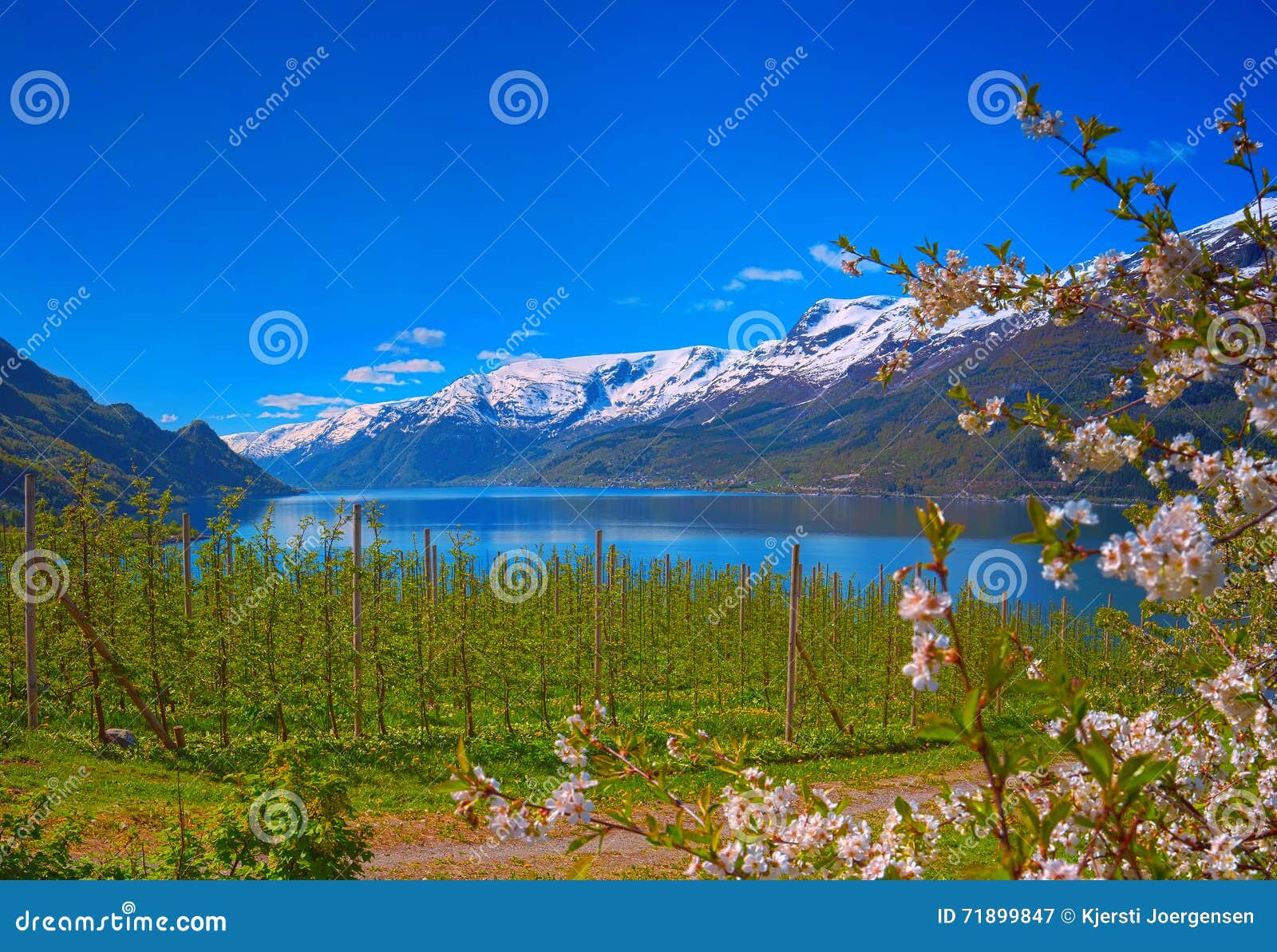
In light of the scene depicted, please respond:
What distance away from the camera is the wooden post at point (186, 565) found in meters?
10.9

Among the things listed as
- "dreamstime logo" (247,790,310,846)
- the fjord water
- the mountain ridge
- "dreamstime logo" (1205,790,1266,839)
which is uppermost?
the mountain ridge

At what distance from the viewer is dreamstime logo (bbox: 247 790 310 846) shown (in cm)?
450

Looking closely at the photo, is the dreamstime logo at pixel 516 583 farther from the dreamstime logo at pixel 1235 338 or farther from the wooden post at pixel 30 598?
the dreamstime logo at pixel 1235 338

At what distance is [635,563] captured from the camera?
46750 mm

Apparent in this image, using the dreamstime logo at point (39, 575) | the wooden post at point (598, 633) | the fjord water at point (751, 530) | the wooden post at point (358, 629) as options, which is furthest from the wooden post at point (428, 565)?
the dreamstime logo at point (39, 575)

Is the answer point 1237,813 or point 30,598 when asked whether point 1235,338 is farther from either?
point 30,598

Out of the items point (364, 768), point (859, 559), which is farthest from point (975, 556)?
point (364, 768)

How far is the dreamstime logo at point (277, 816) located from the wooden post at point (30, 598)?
765cm

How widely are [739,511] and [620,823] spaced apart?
356 feet

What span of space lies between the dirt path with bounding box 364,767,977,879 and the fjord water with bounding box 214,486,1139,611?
812 cm

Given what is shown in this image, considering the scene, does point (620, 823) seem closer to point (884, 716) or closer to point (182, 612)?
point (182, 612)

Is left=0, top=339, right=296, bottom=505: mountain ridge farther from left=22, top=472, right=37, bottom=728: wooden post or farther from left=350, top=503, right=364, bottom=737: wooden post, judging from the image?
left=350, top=503, right=364, bottom=737: wooden post

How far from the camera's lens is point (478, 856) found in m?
7.66

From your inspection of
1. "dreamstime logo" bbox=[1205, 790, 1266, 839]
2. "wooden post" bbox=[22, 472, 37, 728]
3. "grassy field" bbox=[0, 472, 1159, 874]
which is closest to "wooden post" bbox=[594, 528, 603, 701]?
"grassy field" bbox=[0, 472, 1159, 874]
